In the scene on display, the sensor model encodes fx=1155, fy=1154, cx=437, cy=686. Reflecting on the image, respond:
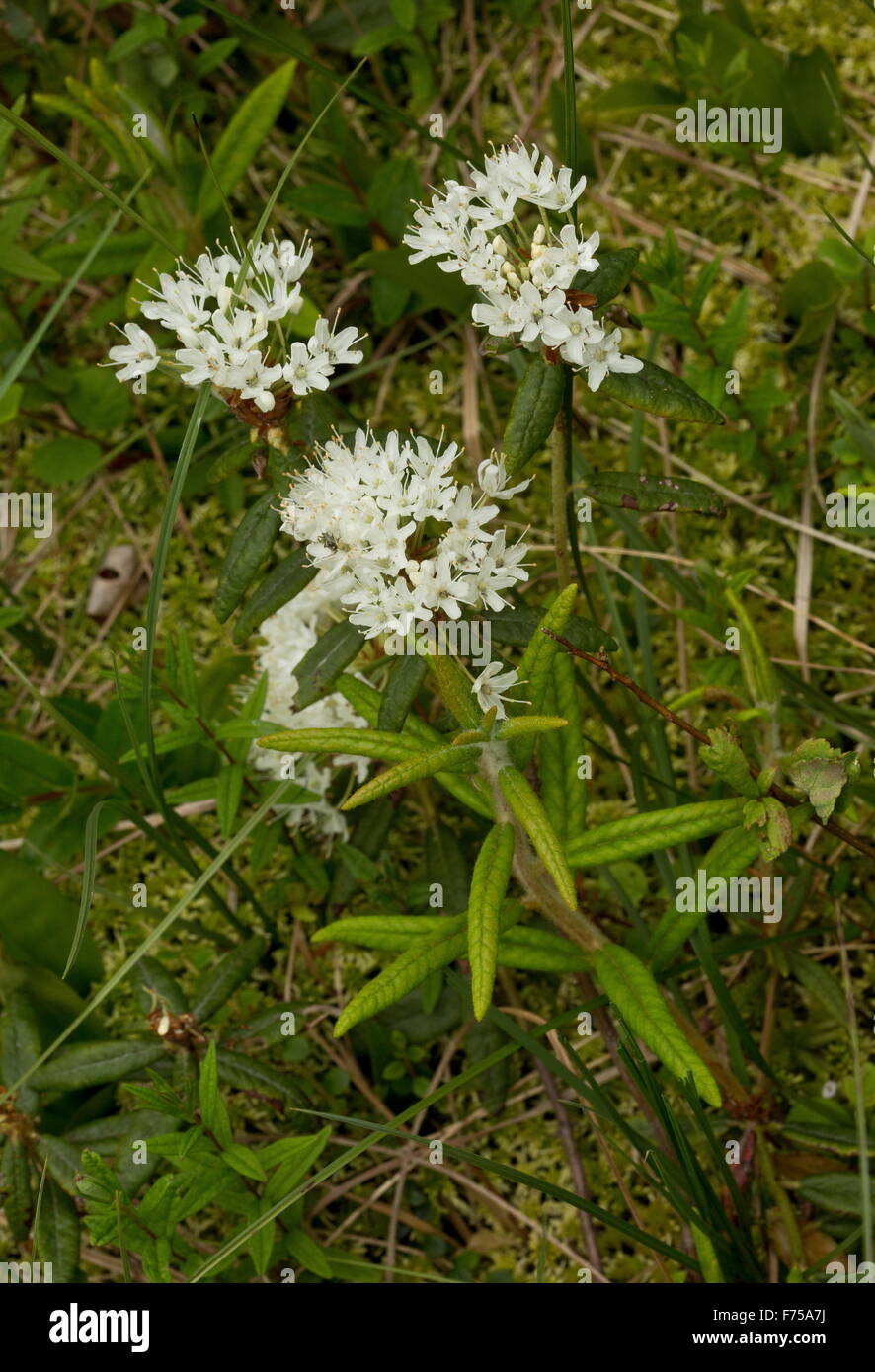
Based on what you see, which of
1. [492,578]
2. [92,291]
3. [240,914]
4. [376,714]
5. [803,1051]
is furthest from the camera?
[92,291]

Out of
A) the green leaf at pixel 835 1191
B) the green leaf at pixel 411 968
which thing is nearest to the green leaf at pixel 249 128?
the green leaf at pixel 411 968

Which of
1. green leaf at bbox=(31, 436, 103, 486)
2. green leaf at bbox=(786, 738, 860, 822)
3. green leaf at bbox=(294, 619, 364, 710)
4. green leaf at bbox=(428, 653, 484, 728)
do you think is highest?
green leaf at bbox=(31, 436, 103, 486)

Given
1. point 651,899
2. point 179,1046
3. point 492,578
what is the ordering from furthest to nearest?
point 651,899
point 179,1046
point 492,578

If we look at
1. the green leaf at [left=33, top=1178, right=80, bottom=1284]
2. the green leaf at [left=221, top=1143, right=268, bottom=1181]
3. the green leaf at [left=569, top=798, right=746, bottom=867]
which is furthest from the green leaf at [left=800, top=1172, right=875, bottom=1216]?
the green leaf at [left=33, top=1178, right=80, bottom=1284]

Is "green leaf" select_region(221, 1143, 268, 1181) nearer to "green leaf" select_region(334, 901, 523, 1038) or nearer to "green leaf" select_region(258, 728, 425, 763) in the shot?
"green leaf" select_region(334, 901, 523, 1038)
